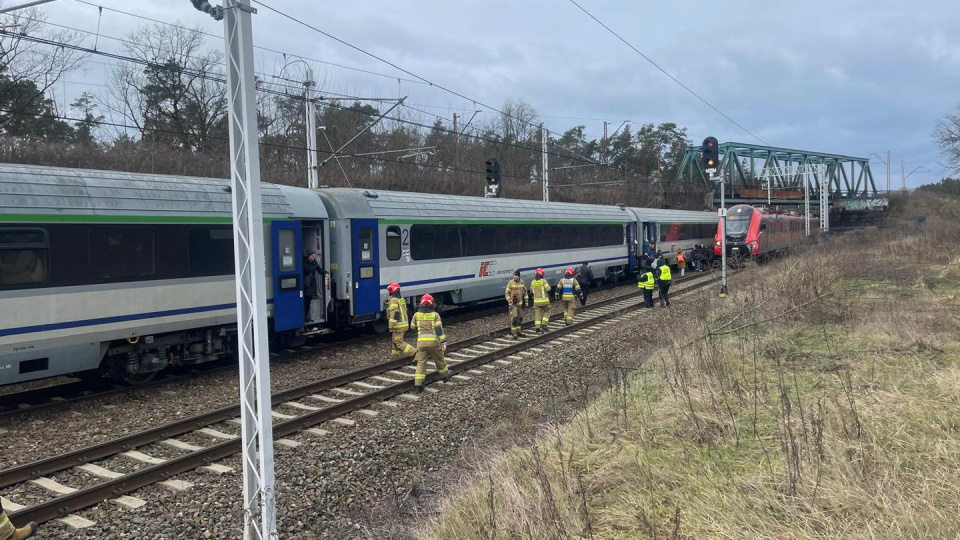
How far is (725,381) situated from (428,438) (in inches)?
144

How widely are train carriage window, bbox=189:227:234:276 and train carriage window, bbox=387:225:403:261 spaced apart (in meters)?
3.98

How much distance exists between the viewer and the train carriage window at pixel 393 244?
1379cm

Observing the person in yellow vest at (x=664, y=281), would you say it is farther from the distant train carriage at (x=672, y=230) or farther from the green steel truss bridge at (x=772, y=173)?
the green steel truss bridge at (x=772, y=173)

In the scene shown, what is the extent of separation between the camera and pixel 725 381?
7.18 m

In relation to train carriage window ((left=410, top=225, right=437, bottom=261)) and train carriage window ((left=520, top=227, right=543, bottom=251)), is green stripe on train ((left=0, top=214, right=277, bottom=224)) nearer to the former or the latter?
train carriage window ((left=410, top=225, right=437, bottom=261))

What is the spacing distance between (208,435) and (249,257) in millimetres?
4082

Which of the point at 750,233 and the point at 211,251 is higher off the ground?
the point at 750,233

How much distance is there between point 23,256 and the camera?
25.4 feet

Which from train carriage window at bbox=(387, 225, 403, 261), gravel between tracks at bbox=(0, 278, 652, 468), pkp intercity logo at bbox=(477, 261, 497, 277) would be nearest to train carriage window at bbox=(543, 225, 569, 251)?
pkp intercity logo at bbox=(477, 261, 497, 277)

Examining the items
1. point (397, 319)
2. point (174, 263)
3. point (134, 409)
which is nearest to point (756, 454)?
point (397, 319)

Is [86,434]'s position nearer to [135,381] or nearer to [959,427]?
[135,381]

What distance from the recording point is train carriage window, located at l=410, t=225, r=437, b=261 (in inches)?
571

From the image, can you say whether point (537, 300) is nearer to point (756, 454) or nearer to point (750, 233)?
point (756, 454)

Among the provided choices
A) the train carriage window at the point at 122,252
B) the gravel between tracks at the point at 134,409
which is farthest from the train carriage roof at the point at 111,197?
the gravel between tracks at the point at 134,409
